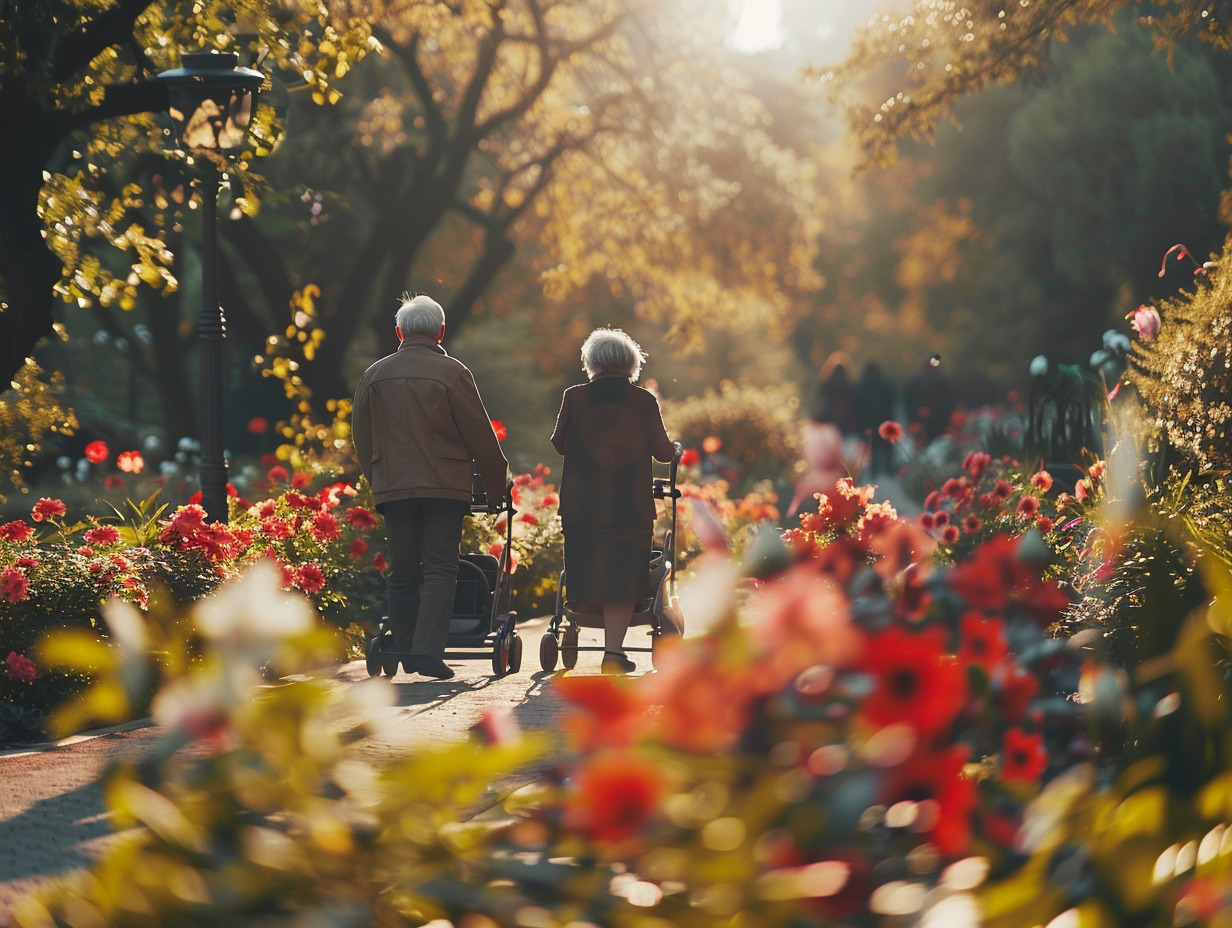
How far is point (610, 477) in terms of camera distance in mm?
→ 7520

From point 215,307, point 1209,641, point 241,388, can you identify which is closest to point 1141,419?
point 1209,641

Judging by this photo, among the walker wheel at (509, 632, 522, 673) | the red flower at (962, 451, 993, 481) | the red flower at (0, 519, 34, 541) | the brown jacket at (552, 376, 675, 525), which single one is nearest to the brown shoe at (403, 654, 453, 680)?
the walker wheel at (509, 632, 522, 673)

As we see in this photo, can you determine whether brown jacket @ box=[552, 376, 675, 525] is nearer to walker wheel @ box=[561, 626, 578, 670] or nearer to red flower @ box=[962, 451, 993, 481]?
walker wheel @ box=[561, 626, 578, 670]

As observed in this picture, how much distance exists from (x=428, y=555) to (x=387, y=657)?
2.00 feet

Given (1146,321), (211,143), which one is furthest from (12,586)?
(1146,321)

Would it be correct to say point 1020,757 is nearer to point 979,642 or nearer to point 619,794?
point 979,642

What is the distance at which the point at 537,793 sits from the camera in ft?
7.13

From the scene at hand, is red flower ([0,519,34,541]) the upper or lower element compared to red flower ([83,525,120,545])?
lower

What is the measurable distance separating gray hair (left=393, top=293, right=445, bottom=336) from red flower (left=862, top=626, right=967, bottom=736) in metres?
5.53

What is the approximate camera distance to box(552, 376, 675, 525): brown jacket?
293 inches

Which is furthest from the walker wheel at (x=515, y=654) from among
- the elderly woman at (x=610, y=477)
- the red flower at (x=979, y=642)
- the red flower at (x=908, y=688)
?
the red flower at (x=908, y=688)

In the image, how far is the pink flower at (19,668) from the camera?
18.4 feet

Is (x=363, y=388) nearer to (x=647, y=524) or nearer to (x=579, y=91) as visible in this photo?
(x=647, y=524)

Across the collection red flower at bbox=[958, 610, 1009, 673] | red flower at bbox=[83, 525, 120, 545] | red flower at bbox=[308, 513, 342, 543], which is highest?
red flower at bbox=[308, 513, 342, 543]
